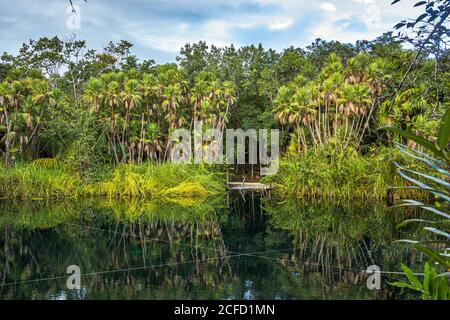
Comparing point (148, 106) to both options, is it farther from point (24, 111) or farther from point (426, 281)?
point (426, 281)

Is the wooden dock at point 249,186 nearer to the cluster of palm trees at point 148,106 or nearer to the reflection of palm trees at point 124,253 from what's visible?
the cluster of palm trees at point 148,106

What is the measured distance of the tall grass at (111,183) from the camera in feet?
43.4

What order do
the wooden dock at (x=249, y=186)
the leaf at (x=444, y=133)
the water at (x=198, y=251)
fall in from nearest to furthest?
the leaf at (x=444, y=133) < the water at (x=198, y=251) < the wooden dock at (x=249, y=186)

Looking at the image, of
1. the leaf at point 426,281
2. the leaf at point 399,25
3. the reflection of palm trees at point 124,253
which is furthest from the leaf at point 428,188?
the reflection of palm trees at point 124,253

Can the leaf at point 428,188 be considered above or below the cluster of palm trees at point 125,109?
below

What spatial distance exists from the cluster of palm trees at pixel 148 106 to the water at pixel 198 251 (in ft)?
25.1

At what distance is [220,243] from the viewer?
23.5 ft

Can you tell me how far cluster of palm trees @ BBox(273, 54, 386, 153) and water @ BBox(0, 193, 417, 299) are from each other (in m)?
7.18

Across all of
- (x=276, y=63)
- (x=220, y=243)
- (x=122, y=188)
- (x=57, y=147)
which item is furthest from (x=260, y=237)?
(x=276, y=63)

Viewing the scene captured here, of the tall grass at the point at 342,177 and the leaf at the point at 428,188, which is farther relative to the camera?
the tall grass at the point at 342,177

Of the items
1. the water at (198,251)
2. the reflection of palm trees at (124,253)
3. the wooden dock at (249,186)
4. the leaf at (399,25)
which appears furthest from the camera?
the wooden dock at (249,186)

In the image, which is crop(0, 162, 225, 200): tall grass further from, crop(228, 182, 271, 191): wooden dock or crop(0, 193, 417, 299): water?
crop(228, 182, 271, 191): wooden dock

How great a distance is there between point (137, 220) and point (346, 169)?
6515 millimetres
